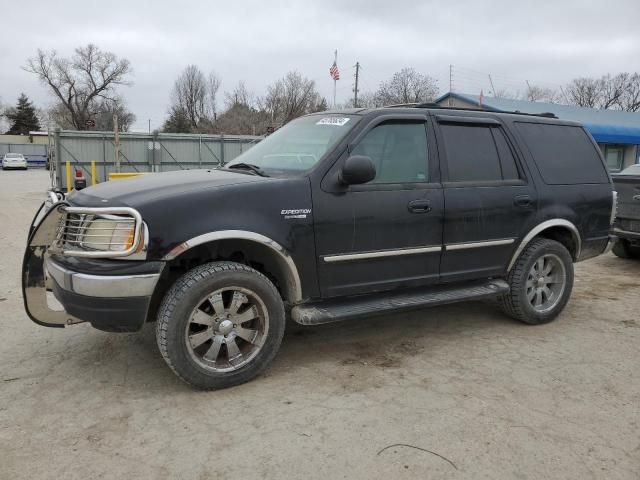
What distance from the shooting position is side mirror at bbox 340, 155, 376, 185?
Answer: 3729 millimetres

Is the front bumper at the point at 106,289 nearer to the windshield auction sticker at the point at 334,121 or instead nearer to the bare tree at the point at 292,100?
the windshield auction sticker at the point at 334,121

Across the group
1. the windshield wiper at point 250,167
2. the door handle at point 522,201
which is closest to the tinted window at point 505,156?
the door handle at point 522,201

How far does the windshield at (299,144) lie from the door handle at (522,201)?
1.66 metres

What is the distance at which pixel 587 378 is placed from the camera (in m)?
3.85

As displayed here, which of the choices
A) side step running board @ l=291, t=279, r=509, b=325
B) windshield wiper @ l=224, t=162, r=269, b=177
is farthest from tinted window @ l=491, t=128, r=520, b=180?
windshield wiper @ l=224, t=162, r=269, b=177

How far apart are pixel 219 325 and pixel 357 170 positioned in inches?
55.6

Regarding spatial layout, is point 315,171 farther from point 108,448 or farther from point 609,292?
point 609,292

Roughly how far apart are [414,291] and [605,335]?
1893mm

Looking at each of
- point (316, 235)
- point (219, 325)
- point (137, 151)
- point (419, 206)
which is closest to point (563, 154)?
point (419, 206)

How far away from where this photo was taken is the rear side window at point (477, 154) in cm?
448

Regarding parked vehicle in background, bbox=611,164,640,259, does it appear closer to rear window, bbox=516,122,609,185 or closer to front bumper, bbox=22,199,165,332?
rear window, bbox=516,122,609,185

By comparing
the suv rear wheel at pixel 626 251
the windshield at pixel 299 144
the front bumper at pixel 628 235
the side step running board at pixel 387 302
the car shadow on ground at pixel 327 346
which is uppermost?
the windshield at pixel 299 144

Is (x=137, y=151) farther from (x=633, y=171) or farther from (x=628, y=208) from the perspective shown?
(x=628, y=208)

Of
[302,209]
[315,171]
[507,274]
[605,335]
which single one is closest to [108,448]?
[302,209]
